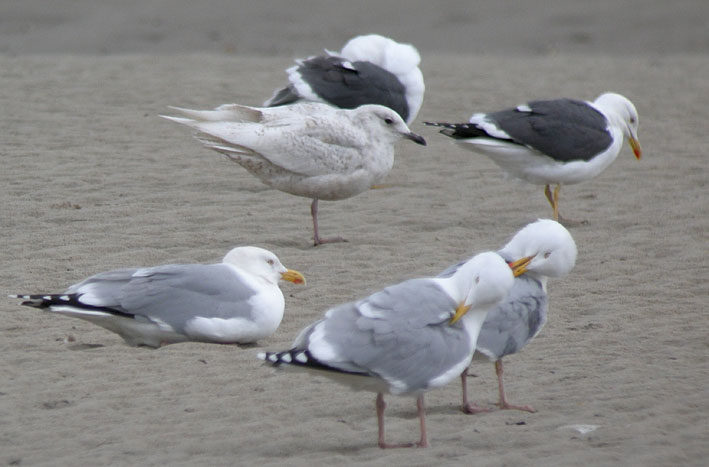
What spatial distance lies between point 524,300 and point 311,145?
3338 mm

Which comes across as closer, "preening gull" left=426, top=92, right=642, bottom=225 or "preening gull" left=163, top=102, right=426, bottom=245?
"preening gull" left=163, top=102, right=426, bottom=245

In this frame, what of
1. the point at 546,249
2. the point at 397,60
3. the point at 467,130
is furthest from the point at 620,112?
the point at 546,249

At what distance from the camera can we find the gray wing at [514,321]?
16.7 ft

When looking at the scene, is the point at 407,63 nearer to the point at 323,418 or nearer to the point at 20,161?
the point at 20,161

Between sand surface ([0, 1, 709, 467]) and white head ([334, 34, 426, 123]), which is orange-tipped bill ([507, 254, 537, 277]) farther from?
white head ([334, 34, 426, 123])

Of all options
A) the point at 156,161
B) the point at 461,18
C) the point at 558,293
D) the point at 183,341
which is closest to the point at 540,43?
the point at 461,18

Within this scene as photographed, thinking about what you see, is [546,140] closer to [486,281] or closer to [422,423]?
[486,281]

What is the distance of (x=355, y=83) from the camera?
10.5 m

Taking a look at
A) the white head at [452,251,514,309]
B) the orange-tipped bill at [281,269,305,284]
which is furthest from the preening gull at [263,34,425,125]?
the white head at [452,251,514,309]

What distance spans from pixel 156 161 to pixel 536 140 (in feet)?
11.8

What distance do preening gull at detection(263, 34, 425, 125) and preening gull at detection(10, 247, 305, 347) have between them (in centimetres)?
437

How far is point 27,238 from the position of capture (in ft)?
26.0

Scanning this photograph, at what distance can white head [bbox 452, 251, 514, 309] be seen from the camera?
4.61 metres

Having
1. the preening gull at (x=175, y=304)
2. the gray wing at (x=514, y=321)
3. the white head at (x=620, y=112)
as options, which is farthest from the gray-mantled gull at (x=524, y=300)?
the white head at (x=620, y=112)
